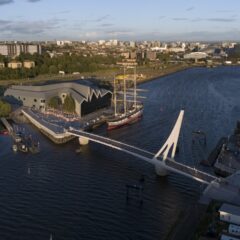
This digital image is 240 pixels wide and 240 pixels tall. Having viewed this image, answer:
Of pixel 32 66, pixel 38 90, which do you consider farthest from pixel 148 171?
pixel 32 66

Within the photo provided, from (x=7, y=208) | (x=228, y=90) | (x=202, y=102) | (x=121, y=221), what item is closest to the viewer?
(x=121, y=221)

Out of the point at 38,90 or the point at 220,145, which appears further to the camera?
the point at 38,90

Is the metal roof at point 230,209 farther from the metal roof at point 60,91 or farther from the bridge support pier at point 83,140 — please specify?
the metal roof at point 60,91

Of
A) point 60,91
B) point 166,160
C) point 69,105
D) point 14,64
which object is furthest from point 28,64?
point 166,160

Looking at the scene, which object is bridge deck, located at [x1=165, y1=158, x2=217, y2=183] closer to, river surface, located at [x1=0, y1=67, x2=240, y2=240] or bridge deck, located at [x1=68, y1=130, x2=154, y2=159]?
river surface, located at [x1=0, y1=67, x2=240, y2=240]

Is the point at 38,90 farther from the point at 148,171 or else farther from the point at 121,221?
the point at 121,221

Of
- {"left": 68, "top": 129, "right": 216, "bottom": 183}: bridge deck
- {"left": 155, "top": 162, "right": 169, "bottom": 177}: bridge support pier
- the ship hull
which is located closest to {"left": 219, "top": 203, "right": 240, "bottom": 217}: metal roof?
{"left": 68, "top": 129, "right": 216, "bottom": 183}: bridge deck
